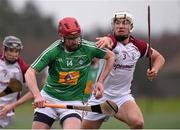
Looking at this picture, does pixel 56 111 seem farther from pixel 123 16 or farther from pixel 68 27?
pixel 123 16

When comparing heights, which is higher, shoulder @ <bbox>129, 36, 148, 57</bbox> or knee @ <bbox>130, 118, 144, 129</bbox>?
shoulder @ <bbox>129, 36, 148, 57</bbox>

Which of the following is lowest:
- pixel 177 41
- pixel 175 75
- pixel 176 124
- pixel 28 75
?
pixel 175 75

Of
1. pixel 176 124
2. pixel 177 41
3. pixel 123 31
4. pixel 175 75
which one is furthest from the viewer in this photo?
pixel 175 75

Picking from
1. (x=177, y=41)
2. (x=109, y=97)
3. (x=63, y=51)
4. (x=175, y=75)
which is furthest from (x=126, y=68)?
(x=175, y=75)

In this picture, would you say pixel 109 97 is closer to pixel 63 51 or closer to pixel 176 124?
pixel 63 51

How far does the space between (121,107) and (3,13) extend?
167 feet

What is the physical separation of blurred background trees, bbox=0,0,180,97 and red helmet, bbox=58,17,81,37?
33102 millimetres

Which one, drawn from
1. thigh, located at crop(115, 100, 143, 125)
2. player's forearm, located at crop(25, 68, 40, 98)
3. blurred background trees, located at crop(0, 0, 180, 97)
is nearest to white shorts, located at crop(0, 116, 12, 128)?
thigh, located at crop(115, 100, 143, 125)

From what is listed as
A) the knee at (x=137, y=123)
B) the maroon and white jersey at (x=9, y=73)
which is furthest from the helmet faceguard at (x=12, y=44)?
the knee at (x=137, y=123)

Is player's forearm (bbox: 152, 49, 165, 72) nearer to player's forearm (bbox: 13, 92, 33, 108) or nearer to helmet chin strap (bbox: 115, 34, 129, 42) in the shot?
helmet chin strap (bbox: 115, 34, 129, 42)

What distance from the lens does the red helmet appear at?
34.9 ft

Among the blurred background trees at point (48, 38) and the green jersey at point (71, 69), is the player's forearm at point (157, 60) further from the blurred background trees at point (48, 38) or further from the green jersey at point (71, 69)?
the blurred background trees at point (48, 38)

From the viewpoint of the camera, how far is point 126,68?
11.7 metres

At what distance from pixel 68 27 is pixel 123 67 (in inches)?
53.2
